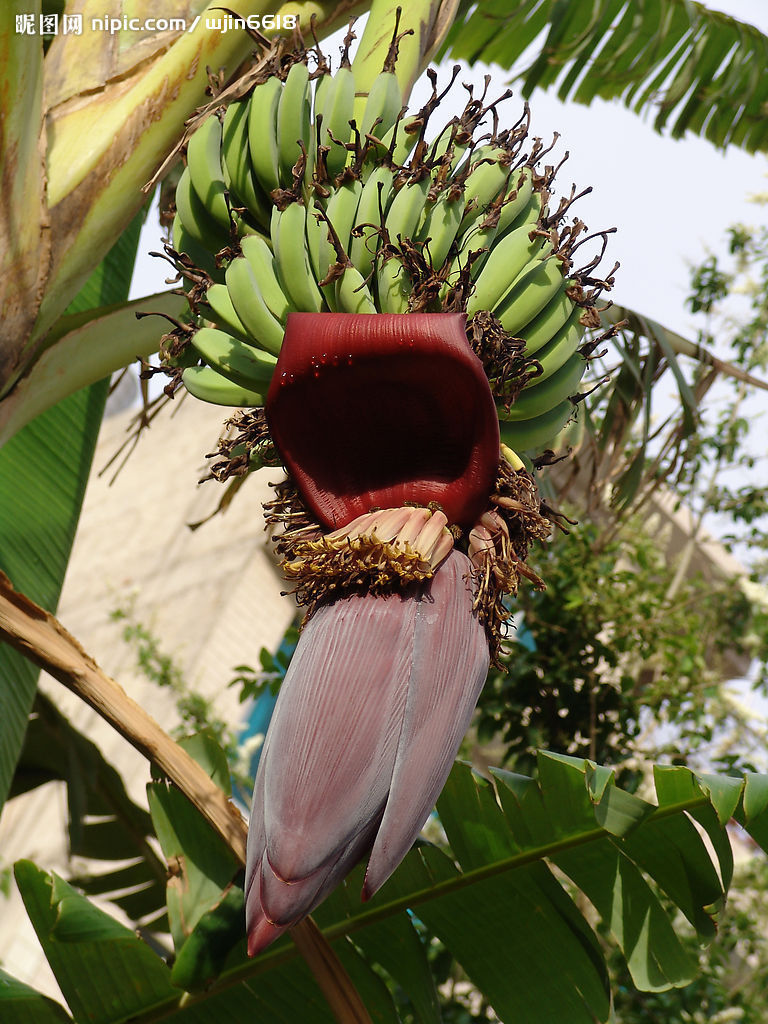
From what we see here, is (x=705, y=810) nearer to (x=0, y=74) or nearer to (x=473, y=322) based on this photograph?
(x=473, y=322)

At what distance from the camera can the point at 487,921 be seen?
141 cm

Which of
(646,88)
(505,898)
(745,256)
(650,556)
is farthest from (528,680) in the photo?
(745,256)

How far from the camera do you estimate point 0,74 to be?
1.14m

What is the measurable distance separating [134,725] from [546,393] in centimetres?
67

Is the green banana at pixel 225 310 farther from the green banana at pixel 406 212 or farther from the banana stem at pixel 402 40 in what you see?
the banana stem at pixel 402 40

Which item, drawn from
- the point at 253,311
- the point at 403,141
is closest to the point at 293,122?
the point at 403,141

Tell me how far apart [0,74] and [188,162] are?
251mm

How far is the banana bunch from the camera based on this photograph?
925mm

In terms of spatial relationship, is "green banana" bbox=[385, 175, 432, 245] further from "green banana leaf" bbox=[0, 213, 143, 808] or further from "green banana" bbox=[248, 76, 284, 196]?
"green banana leaf" bbox=[0, 213, 143, 808]

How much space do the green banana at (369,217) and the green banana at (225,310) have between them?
16cm

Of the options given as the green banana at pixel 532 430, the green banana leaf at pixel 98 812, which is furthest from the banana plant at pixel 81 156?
the green banana leaf at pixel 98 812

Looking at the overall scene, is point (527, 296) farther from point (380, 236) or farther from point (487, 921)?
point (487, 921)

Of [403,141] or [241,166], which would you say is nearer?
[403,141]

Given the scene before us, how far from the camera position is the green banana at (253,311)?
0.98 meters
